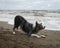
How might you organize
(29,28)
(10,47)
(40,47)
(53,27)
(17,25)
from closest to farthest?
(10,47), (40,47), (29,28), (17,25), (53,27)

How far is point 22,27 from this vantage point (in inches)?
337

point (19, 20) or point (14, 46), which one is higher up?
point (19, 20)

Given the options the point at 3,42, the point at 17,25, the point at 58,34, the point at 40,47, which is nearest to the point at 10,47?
the point at 3,42

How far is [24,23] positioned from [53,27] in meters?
2.63

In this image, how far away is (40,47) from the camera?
615 centimetres

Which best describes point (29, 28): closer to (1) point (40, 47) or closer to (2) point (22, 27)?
(2) point (22, 27)

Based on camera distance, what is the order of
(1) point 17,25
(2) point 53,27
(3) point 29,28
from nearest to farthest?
(3) point 29,28 → (1) point 17,25 → (2) point 53,27

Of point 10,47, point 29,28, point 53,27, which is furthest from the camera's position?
point 53,27

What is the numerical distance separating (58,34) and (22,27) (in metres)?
1.78

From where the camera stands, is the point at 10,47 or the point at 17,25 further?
the point at 17,25

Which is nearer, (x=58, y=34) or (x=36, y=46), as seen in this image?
(x=36, y=46)

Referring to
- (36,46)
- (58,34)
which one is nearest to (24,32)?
(58,34)

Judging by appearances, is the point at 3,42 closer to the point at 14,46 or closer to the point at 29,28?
the point at 14,46

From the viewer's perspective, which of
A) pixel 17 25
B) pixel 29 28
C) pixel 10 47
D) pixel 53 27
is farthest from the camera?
pixel 53 27
